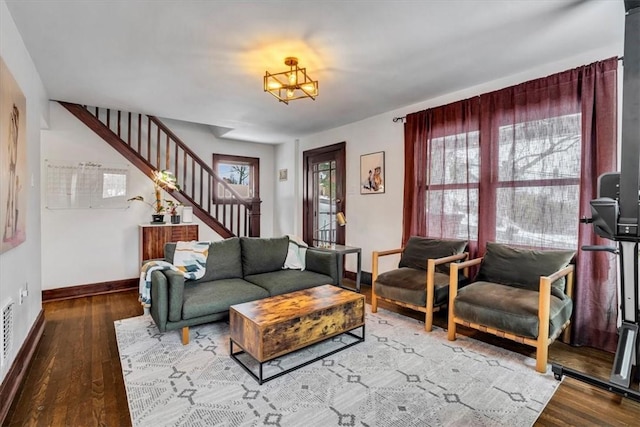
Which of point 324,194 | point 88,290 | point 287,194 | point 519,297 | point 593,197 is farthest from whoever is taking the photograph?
point 287,194

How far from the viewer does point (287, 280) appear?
3.32 m

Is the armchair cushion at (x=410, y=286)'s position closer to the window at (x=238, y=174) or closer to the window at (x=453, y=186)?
the window at (x=453, y=186)

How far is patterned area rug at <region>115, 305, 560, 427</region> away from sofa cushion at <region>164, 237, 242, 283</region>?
0.64 metres

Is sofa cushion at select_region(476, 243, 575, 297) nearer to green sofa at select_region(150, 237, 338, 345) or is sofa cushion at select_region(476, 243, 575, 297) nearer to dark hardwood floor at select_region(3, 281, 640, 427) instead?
dark hardwood floor at select_region(3, 281, 640, 427)

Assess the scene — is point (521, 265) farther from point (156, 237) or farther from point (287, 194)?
point (287, 194)

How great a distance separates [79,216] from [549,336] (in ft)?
17.2

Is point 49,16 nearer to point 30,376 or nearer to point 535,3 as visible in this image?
point 30,376

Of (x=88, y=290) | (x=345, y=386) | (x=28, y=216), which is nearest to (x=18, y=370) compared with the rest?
(x=28, y=216)

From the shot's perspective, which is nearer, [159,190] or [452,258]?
[452,258]

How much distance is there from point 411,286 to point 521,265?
967 mm

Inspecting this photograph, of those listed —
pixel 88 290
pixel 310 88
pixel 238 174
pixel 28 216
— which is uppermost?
pixel 310 88

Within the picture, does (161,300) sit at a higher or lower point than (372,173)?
lower

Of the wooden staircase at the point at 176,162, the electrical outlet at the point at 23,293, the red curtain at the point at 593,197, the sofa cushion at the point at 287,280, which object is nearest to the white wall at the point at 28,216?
the electrical outlet at the point at 23,293

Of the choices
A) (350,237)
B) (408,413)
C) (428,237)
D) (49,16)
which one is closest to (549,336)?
(408,413)
